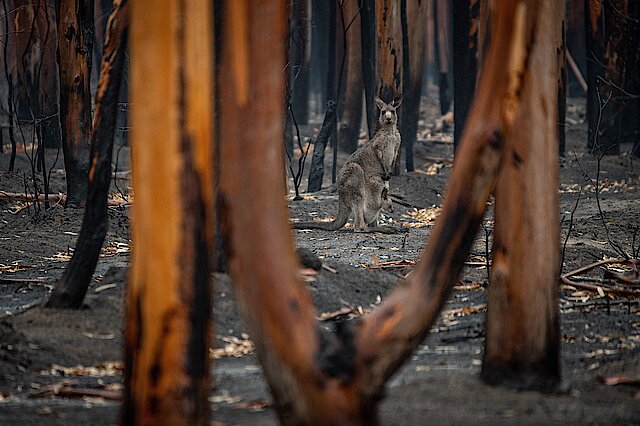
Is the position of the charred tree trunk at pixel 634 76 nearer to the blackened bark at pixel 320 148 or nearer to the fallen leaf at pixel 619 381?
the blackened bark at pixel 320 148

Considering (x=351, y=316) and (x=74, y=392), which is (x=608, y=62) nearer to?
(x=351, y=316)

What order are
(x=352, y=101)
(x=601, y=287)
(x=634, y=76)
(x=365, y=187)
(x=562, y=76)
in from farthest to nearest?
(x=352, y=101) → (x=634, y=76) → (x=562, y=76) → (x=365, y=187) → (x=601, y=287)

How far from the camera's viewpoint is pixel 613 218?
1112 cm

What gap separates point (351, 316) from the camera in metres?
6.32

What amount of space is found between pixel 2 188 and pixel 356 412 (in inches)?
432

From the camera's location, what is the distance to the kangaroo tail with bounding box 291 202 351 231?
11.3 meters

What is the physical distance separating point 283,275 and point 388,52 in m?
11.9

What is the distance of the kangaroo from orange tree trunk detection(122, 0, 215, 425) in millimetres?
8103

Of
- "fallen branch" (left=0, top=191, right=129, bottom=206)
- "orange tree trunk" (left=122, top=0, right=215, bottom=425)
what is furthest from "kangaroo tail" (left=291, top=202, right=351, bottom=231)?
"orange tree trunk" (left=122, top=0, right=215, bottom=425)

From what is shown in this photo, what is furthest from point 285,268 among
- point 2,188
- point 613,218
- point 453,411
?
point 2,188

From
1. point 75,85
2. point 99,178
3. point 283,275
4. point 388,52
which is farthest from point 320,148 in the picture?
point 283,275

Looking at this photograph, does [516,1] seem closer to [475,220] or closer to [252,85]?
[475,220]

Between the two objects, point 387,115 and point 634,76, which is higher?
point 634,76

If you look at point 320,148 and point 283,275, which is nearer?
point 283,275
